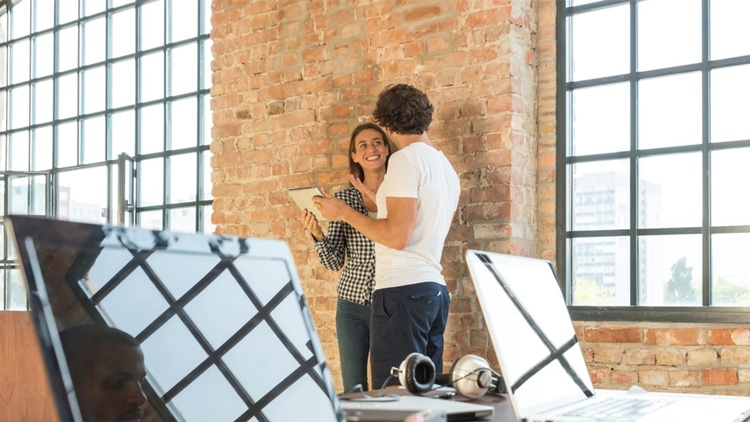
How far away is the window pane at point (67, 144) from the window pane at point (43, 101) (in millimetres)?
181

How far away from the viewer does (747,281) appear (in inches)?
127

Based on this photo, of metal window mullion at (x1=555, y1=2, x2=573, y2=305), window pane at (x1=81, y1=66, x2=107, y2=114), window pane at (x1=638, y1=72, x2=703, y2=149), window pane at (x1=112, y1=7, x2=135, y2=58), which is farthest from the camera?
window pane at (x1=81, y1=66, x2=107, y2=114)

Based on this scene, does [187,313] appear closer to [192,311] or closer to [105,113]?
[192,311]

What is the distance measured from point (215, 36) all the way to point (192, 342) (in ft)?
13.7

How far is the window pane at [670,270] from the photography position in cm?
332

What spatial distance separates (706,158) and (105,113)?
418 centimetres

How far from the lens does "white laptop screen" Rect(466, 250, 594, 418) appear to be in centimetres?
135

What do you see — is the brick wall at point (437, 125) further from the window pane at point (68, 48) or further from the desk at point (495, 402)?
the window pane at point (68, 48)

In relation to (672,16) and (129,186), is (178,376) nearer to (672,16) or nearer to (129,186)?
(672,16)

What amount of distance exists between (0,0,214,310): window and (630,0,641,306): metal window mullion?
2.70m

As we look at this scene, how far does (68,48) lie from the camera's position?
6270 mm

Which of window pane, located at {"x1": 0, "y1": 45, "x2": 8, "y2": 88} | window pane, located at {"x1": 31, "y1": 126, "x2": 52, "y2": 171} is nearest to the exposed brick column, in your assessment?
window pane, located at {"x1": 31, "y1": 126, "x2": 52, "y2": 171}

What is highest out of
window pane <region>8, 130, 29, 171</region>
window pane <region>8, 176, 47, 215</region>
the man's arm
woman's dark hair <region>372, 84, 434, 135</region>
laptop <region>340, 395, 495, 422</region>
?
window pane <region>8, 130, 29, 171</region>

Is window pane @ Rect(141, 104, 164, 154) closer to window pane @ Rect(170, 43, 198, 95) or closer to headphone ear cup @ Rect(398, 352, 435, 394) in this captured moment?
window pane @ Rect(170, 43, 198, 95)
